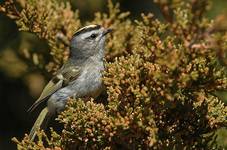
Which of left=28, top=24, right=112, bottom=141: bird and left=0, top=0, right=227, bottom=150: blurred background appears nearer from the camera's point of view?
left=28, top=24, right=112, bottom=141: bird

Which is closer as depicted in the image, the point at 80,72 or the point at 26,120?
the point at 80,72

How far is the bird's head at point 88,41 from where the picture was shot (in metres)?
5.02

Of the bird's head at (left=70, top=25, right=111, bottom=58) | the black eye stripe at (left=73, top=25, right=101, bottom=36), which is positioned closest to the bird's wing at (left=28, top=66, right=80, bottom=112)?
the bird's head at (left=70, top=25, right=111, bottom=58)

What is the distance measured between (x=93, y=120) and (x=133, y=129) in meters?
0.39

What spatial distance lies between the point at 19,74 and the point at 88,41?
51.8 inches

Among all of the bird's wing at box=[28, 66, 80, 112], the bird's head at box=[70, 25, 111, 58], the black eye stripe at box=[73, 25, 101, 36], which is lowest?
the bird's wing at box=[28, 66, 80, 112]

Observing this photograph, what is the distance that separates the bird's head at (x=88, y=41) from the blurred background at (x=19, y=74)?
85cm

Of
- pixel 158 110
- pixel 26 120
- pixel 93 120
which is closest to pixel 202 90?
pixel 158 110

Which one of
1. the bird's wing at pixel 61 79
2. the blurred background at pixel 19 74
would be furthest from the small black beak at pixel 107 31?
the blurred background at pixel 19 74

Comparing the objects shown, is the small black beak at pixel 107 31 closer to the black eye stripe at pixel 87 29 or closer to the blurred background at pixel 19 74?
the black eye stripe at pixel 87 29

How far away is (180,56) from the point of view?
122 inches

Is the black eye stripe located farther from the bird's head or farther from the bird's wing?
the bird's wing

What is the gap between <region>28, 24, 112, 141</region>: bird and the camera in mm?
5004

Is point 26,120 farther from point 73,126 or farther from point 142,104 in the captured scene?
point 142,104
